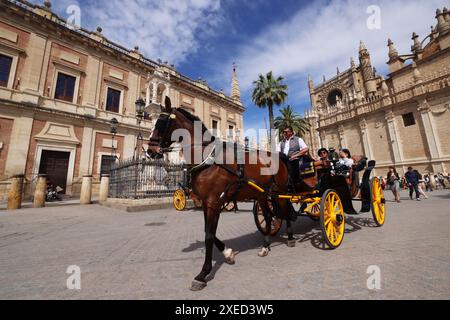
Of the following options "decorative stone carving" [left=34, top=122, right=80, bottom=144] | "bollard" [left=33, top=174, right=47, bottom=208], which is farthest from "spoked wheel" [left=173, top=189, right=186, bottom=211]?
"decorative stone carving" [left=34, top=122, right=80, bottom=144]

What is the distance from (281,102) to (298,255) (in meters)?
23.7

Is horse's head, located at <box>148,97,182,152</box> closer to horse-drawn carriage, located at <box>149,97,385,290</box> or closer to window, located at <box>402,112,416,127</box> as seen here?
horse-drawn carriage, located at <box>149,97,385,290</box>

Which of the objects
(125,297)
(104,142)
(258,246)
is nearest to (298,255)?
Answer: (258,246)

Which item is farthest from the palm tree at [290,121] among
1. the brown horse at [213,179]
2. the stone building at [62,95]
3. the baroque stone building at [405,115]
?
the brown horse at [213,179]

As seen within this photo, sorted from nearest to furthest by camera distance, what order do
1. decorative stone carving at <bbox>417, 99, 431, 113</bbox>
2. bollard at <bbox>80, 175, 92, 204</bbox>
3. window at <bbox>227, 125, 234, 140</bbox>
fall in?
1. bollard at <bbox>80, 175, 92, 204</bbox>
2. decorative stone carving at <bbox>417, 99, 431, 113</bbox>
3. window at <bbox>227, 125, 234, 140</bbox>

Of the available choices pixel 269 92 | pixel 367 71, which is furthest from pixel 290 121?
pixel 367 71

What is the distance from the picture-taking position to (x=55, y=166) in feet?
55.5

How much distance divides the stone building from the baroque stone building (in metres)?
27.4

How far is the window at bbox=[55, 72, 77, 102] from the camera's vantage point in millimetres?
17922

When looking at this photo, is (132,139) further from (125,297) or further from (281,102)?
(125,297)

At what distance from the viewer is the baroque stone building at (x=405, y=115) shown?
22000 millimetres

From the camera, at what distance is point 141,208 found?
31.4ft

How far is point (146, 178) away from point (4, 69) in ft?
53.1

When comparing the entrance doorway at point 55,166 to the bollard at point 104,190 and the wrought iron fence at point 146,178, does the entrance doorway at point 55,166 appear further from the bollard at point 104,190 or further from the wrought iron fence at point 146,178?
the wrought iron fence at point 146,178
